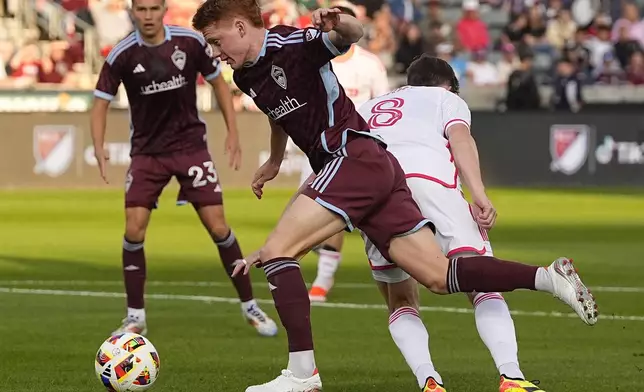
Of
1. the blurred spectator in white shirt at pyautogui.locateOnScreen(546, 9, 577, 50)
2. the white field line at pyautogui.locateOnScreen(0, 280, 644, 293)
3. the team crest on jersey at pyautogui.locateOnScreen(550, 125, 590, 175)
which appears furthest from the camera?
the blurred spectator in white shirt at pyautogui.locateOnScreen(546, 9, 577, 50)

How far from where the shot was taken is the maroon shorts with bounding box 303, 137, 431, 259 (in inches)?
269

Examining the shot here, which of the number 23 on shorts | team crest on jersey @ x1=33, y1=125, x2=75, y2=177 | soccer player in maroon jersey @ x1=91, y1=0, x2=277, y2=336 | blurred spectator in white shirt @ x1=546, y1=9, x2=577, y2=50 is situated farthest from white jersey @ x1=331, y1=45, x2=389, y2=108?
blurred spectator in white shirt @ x1=546, y1=9, x2=577, y2=50

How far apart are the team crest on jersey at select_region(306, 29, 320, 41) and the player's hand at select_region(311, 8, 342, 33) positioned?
32 centimetres

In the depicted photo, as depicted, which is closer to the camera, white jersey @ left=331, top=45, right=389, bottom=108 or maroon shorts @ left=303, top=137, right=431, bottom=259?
maroon shorts @ left=303, top=137, right=431, bottom=259

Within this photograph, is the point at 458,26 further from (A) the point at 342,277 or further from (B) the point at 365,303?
(B) the point at 365,303

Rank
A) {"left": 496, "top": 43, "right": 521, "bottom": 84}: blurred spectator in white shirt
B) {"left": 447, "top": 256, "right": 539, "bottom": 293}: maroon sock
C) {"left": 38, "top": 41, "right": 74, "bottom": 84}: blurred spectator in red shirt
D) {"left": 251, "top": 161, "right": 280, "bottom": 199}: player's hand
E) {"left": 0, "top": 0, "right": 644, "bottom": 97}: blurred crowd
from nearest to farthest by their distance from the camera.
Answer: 1. {"left": 447, "top": 256, "right": 539, "bottom": 293}: maroon sock
2. {"left": 251, "top": 161, "right": 280, "bottom": 199}: player's hand
3. {"left": 38, "top": 41, "right": 74, "bottom": 84}: blurred spectator in red shirt
4. {"left": 0, "top": 0, "right": 644, "bottom": 97}: blurred crowd
5. {"left": 496, "top": 43, "right": 521, "bottom": 84}: blurred spectator in white shirt

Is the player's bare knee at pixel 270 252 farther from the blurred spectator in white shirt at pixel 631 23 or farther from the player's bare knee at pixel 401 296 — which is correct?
the blurred spectator in white shirt at pixel 631 23

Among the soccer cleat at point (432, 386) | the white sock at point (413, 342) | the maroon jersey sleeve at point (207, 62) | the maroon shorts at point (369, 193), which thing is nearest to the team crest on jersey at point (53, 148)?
the maroon jersey sleeve at point (207, 62)

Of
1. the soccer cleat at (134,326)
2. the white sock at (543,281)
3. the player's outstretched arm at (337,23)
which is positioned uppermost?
the player's outstretched arm at (337,23)

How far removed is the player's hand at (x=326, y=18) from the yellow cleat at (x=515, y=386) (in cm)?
183

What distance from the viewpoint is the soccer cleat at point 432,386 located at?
6.81 meters

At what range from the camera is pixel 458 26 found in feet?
97.9

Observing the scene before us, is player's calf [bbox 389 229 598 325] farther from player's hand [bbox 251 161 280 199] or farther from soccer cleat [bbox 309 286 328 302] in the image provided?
soccer cleat [bbox 309 286 328 302]

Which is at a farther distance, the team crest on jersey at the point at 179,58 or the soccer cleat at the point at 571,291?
the team crest on jersey at the point at 179,58
